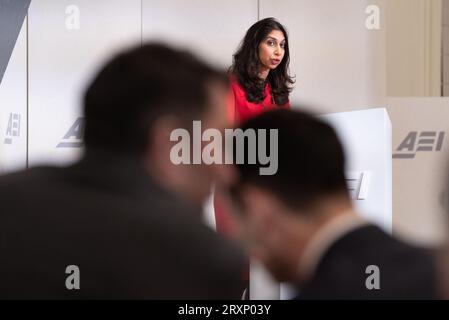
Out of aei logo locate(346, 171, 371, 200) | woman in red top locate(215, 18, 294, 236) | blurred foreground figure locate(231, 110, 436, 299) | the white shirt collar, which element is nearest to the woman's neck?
woman in red top locate(215, 18, 294, 236)

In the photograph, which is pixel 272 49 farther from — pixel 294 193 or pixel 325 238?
pixel 325 238

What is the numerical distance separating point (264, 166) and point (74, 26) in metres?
0.76

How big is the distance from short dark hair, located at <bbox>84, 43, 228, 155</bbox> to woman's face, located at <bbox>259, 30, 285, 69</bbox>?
484 mm

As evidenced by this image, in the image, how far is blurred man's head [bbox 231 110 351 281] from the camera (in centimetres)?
126

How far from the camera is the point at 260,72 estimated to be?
76.0 inches

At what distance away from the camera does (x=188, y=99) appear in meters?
1.42

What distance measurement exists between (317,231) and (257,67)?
0.86 m

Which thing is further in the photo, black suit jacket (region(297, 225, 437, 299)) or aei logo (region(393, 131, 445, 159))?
Answer: aei logo (region(393, 131, 445, 159))

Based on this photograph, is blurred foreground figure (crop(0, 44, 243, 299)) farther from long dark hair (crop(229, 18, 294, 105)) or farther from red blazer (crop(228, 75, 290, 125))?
long dark hair (crop(229, 18, 294, 105))

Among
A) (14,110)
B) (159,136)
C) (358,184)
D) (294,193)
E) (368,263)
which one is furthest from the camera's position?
(14,110)

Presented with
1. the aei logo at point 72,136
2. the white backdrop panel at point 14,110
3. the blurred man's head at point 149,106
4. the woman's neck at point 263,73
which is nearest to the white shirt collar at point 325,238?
the blurred man's head at point 149,106

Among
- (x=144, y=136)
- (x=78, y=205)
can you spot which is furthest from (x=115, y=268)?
(x=144, y=136)

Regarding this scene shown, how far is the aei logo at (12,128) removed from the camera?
193 centimetres

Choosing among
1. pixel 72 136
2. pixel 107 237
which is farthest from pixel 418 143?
pixel 107 237
